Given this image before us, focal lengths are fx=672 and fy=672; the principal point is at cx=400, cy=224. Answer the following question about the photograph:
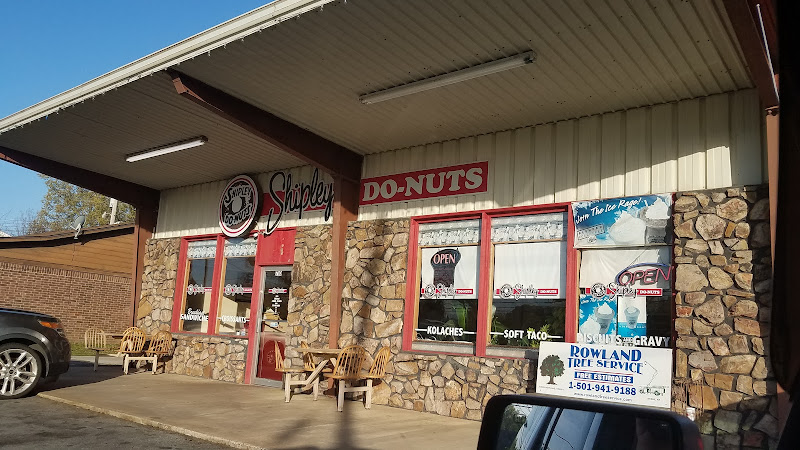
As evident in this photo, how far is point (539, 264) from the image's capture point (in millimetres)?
9352

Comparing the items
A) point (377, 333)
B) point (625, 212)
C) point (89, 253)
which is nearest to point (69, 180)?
point (89, 253)

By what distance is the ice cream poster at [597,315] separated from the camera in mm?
8492

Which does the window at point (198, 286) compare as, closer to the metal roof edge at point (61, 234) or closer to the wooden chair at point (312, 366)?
the wooden chair at point (312, 366)

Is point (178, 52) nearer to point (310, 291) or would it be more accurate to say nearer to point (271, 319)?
point (310, 291)

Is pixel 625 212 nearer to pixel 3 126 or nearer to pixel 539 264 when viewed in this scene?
pixel 539 264

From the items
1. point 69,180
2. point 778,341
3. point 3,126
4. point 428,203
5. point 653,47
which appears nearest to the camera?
point 778,341

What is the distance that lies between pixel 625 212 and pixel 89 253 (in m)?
17.5

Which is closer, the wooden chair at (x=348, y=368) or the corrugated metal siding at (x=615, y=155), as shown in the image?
A: the corrugated metal siding at (x=615, y=155)

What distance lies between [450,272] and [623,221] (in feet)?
9.22

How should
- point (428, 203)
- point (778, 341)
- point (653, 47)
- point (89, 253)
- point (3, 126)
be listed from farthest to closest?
point (89, 253) < point (3, 126) < point (428, 203) < point (653, 47) < point (778, 341)

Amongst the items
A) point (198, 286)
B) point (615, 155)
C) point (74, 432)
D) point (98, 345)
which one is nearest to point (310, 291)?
point (198, 286)

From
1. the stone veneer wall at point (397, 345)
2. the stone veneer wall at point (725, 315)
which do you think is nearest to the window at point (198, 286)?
the stone veneer wall at point (397, 345)

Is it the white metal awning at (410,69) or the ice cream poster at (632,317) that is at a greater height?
the white metal awning at (410,69)

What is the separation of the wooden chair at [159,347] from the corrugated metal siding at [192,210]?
2280 mm
